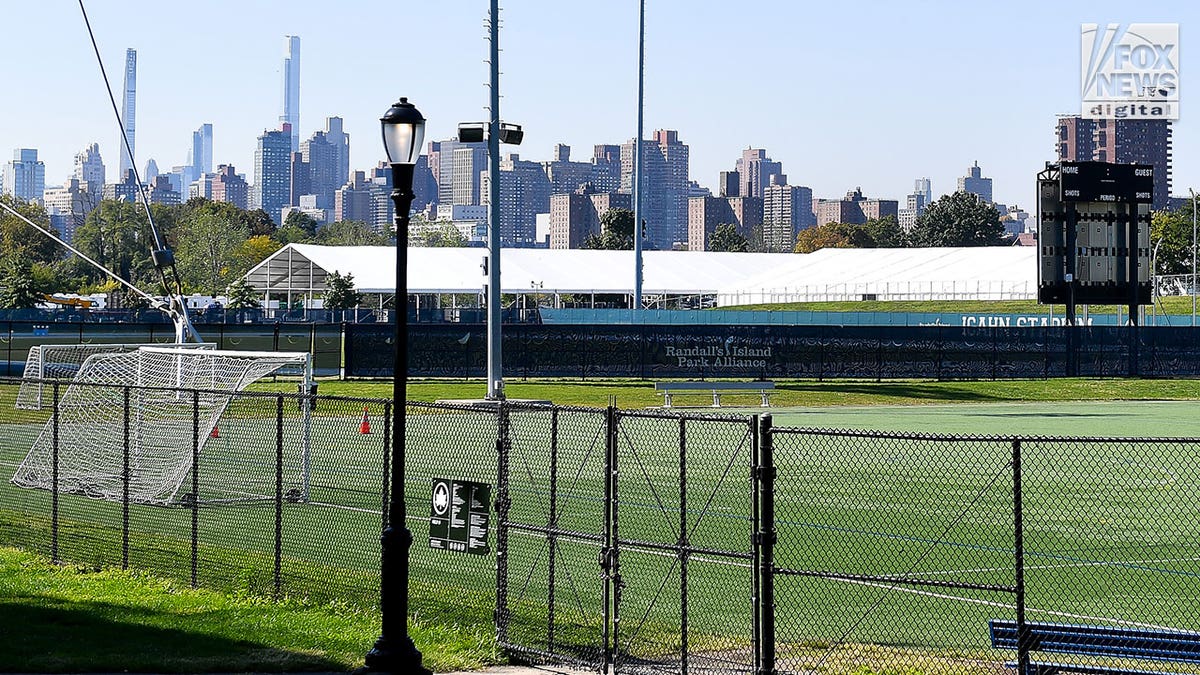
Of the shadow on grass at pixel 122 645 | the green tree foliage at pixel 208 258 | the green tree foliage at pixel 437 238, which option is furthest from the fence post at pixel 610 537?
the green tree foliage at pixel 437 238

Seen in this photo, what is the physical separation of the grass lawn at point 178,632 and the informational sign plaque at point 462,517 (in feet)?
2.84

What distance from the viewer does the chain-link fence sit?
1215 centimetres

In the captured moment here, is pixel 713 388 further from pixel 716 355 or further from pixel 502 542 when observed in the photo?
pixel 502 542

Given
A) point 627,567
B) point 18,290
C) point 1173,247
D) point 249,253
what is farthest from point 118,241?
point 627,567

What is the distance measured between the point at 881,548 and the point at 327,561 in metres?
6.33

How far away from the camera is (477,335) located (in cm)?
4894

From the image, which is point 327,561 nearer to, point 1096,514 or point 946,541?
point 946,541

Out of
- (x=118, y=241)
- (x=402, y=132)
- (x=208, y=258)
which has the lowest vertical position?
(x=402, y=132)

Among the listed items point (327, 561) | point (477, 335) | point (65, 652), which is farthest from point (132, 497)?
point (477, 335)

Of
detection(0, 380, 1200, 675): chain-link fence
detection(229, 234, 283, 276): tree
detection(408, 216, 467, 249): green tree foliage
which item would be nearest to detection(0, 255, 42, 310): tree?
detection(229, 234, 283, 276): tree

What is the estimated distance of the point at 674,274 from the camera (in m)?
109

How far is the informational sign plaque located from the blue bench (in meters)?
4.28

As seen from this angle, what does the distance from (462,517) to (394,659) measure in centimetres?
201

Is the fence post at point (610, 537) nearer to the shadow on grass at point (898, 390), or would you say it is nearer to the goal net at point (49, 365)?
the goal net at point (49, 365)
